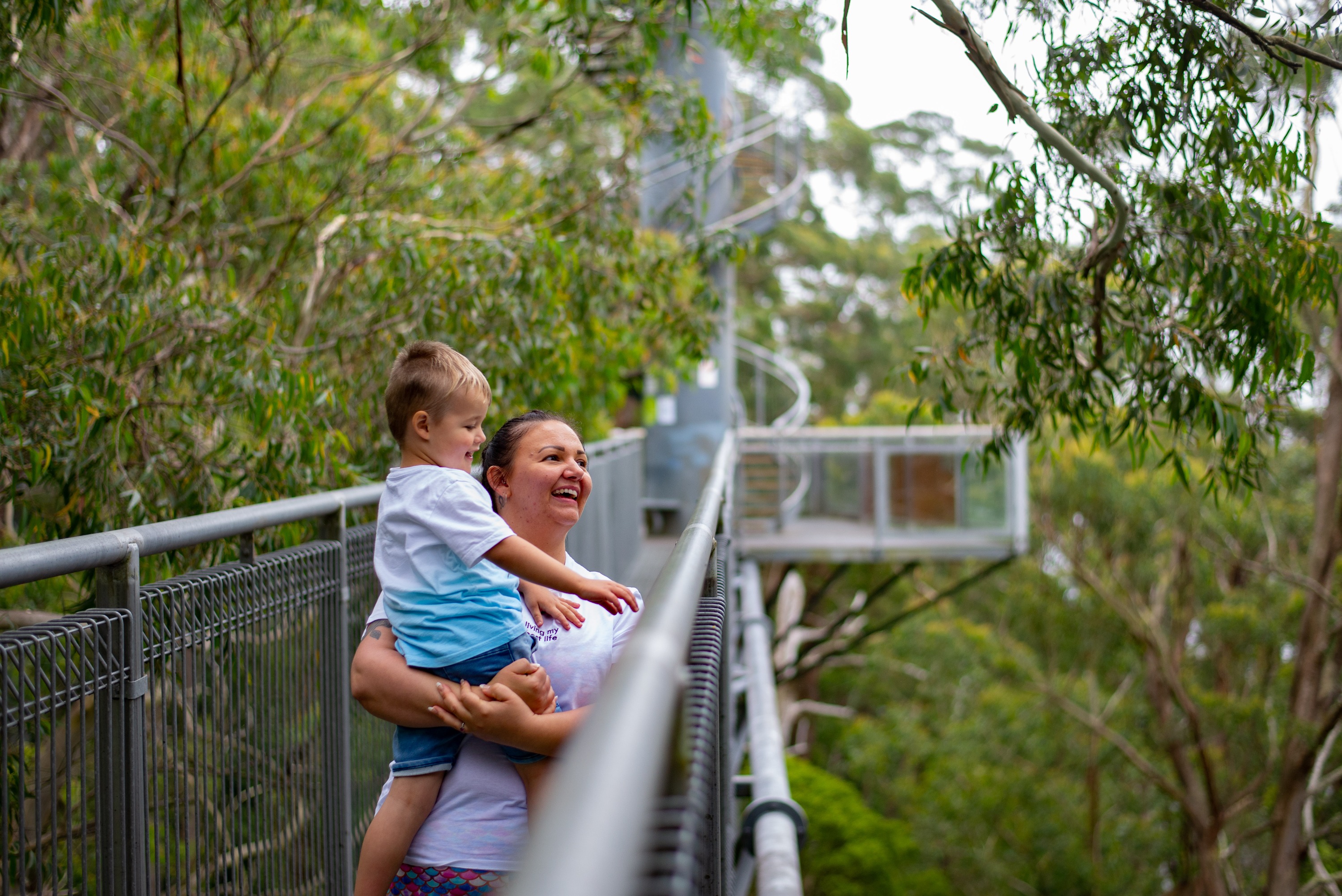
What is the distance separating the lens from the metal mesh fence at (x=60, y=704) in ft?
6.49

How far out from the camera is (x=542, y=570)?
206 centimetres

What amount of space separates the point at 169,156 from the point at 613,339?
12.3 ft

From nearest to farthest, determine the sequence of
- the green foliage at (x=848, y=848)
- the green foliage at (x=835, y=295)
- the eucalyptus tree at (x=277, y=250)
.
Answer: the eucalyptus tree at (x=277, y=250), the green foliage at (x=848, y=848), the green foliage at (x=835, y=295)

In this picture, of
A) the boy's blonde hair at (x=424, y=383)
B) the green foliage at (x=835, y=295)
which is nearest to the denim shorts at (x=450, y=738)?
the boy's blonde hair at (x=424, y=383)

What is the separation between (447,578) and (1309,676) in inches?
575

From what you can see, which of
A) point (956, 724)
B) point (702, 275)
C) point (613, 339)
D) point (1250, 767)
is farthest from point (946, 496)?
point (956, 724)

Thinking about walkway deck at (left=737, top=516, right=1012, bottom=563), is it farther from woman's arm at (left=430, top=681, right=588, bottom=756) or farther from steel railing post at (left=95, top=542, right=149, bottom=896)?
woman's arm at (left=430, top=681, right=588, bottom=756)

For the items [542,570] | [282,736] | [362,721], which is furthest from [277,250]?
[542,570]

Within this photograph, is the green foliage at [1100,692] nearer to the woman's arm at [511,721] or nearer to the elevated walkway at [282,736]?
the elevated walkway at [282,736]

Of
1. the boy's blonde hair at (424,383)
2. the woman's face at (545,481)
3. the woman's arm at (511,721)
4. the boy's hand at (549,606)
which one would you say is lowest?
the woman's arm at (511,721)

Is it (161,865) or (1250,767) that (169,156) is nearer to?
(161,865)

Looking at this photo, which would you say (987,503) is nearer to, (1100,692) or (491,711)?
(1100,692)

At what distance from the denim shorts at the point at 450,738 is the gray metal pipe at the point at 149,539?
0.71 metres

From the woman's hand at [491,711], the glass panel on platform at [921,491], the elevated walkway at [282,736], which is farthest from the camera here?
the glass panel on platform at [921,491]
